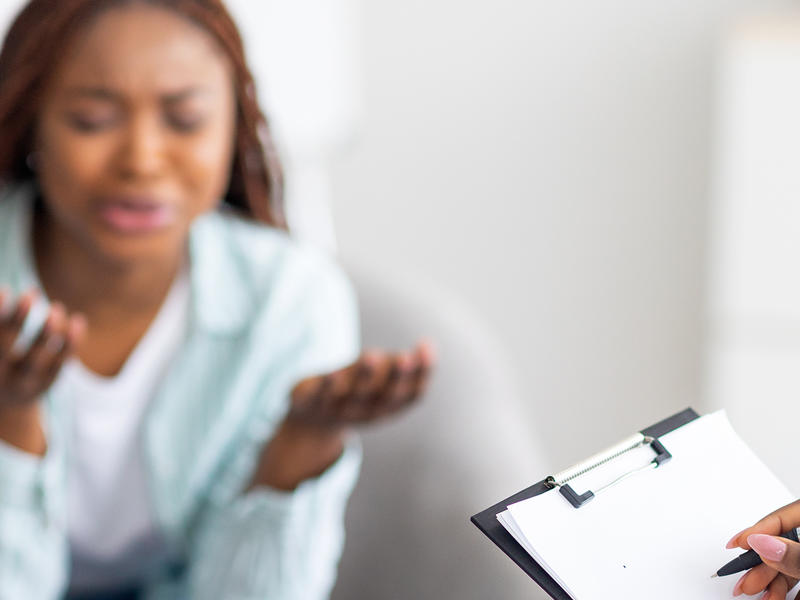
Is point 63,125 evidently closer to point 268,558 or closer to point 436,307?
point 268,558

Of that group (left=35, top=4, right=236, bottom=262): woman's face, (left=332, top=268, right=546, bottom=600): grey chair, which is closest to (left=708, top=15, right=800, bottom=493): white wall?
(left=332, top=268, right=546, bottom=600): grey chair

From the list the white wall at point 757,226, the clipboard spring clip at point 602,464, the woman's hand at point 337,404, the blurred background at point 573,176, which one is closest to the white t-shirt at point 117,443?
the woman's hand at point 337,404

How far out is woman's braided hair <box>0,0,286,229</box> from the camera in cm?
58

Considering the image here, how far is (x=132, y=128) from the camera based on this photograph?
1.90ft

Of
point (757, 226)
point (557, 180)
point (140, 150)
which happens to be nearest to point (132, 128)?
point (140, 150)

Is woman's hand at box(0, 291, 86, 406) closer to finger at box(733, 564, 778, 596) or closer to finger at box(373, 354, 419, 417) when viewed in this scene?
finger at box(373, 354, 419, 417)

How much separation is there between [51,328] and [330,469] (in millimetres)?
217

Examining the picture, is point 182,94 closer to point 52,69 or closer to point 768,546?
point 52,69

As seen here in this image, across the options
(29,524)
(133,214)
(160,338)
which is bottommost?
(29,524)

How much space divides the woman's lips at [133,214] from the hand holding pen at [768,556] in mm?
365

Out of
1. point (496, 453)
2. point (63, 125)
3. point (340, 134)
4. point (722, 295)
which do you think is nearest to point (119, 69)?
point (63, 125)

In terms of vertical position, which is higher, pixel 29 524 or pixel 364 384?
pixel 364 384

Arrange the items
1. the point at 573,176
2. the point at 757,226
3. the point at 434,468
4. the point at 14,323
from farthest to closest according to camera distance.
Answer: the point at 573,176 → the point at 757,226 → the point at 434,468 → the point at 14,323

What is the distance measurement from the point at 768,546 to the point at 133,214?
15.3 inches
